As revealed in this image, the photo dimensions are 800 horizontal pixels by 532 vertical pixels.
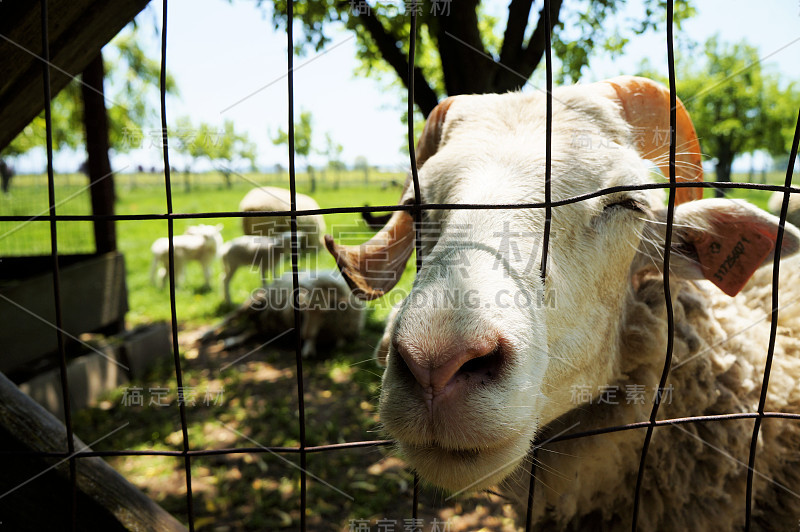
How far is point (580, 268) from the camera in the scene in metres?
1.82

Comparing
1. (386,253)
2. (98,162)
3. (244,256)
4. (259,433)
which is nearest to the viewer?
(386,253)

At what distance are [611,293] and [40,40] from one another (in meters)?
2.25

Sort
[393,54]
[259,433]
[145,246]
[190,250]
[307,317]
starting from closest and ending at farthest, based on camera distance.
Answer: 1. [393,54]
2. [259,433]
3. [307,317]
4. [190,250]
5. [145,246]

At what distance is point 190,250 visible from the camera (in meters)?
8.86

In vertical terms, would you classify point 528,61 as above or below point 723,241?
above

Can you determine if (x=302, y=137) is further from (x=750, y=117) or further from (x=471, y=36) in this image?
(x=750, y=117)

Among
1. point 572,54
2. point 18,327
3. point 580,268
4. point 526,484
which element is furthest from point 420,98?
point 18,327

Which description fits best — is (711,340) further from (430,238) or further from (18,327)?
(18,327)

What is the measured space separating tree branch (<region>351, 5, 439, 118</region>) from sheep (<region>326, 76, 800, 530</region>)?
60.9 inches

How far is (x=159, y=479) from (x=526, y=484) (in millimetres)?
3299

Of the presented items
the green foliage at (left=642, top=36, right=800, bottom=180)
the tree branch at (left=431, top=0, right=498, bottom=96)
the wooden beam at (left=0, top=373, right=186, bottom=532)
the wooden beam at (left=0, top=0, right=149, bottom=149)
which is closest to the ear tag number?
the tree branch at (left=431, top=0, right=498, bottom=96)

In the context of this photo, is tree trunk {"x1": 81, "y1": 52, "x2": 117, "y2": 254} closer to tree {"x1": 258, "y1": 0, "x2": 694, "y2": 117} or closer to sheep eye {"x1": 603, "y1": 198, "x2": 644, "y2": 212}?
tree {"x1": 258, "y1": 0, "x2": 694, "y2": 117}

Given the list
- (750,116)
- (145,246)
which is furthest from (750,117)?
(145,246)

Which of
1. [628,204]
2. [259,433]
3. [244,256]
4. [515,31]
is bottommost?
[259,433]
